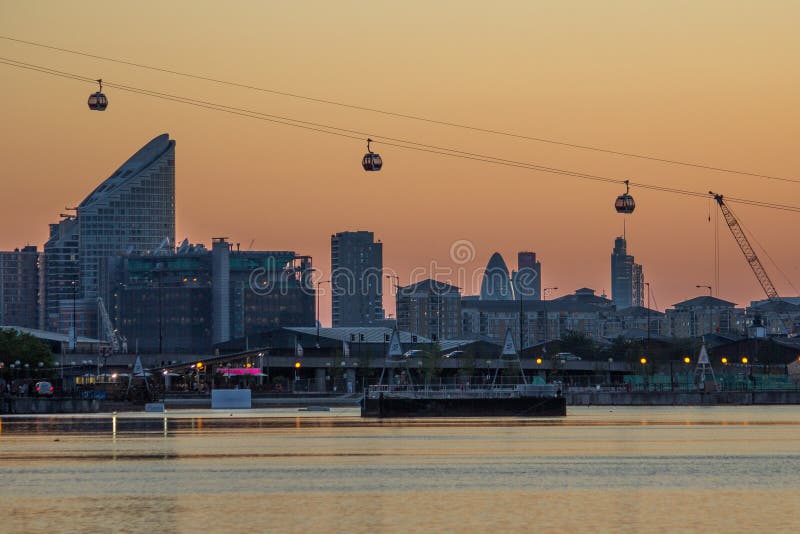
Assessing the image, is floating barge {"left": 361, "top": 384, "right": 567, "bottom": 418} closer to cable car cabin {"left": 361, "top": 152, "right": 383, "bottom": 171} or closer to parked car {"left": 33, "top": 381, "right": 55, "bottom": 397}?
cable car cabin {"left": 361, "top": 152, "right": 383, "bottom": 171}

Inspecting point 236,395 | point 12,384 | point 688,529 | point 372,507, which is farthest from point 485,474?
point 12,384

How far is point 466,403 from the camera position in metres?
135

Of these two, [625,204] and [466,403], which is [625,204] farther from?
[466,403]

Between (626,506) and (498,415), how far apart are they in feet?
257

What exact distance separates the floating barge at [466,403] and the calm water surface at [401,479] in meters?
17.4

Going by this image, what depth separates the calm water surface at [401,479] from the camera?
5256 cm

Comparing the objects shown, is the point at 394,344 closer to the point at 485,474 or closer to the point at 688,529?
the point at 485,474

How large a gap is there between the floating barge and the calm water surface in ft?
57.0

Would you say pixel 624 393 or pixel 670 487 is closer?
pixel 670 487

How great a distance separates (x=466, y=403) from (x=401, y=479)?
6817cm

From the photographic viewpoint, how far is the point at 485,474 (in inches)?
2736

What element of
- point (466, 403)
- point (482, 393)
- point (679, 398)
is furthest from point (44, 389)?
point (679, 398)

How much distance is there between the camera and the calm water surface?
52562mm

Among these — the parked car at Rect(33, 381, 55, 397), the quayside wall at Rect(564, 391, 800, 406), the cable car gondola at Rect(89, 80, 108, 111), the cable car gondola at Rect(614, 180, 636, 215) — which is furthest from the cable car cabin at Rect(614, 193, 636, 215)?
the parked car at Rect(33, 381, 55, 397)
